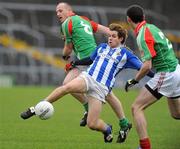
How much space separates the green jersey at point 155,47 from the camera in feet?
31.3

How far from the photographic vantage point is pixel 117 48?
1066cm

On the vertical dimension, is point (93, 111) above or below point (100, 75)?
below

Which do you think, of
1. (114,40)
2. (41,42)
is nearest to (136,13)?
(114,40)

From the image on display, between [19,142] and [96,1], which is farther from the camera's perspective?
[96,1]

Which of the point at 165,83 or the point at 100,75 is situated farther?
the point at 100,75

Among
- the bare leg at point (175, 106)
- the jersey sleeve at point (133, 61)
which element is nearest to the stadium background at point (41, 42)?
the jersey sleeve at point (133, 61)

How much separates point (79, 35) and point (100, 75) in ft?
9.24

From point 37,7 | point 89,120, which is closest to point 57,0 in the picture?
point 37,7

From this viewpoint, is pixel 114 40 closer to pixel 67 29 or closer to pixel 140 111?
pixel 140 111

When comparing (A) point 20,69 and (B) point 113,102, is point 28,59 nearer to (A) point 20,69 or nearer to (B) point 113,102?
(A) point 20,69

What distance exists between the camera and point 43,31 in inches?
1558

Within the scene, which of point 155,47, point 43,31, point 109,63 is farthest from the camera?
point 43,31

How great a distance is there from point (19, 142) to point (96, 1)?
33112 mm

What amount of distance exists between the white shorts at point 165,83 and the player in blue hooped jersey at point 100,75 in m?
0.67
